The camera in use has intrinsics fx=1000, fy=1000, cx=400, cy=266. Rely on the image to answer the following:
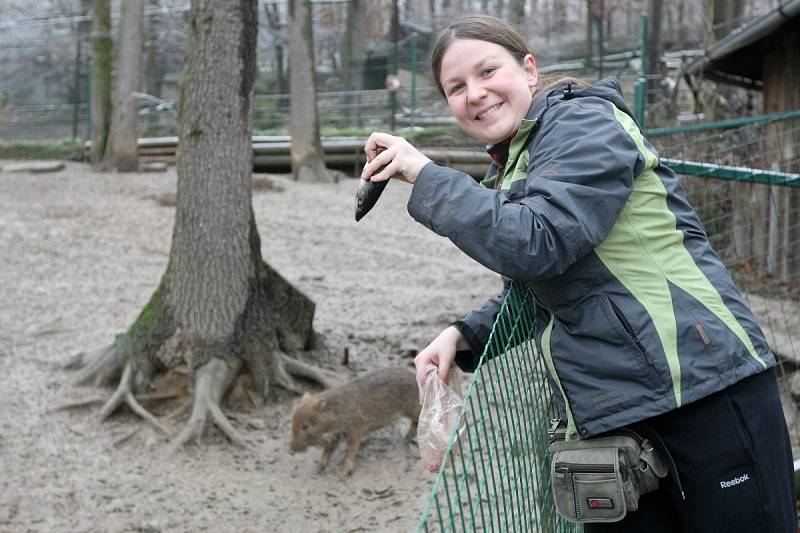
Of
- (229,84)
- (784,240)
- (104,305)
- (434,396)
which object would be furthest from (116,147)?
(434,396)

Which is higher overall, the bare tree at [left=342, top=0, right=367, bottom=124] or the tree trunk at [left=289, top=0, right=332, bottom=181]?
the bare tree at [left=342, top=0, right=367, bottom=124]

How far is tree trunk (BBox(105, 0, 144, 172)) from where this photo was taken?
17.1 meters

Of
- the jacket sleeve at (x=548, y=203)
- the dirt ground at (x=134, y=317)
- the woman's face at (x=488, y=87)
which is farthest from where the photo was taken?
the dirt ground at (x=134, y=317)

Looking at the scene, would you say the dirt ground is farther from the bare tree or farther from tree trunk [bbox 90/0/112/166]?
the bare tree

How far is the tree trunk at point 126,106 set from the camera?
17.1 m

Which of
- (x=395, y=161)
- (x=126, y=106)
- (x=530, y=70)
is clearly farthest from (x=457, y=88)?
(x=126, y=106)

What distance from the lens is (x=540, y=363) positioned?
2678 mm

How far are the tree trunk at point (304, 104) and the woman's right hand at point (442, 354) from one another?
14253mm

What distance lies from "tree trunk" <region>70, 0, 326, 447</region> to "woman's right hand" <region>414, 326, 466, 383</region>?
3.94 m

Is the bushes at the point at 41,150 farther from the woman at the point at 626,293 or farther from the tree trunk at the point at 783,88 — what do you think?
the woman at the point at 626,293

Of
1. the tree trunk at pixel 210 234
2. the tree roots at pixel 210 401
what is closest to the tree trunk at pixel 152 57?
the tree trunk at pixel 210 234

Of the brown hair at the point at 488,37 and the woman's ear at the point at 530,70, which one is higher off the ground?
the brown hair at the point at 488,37

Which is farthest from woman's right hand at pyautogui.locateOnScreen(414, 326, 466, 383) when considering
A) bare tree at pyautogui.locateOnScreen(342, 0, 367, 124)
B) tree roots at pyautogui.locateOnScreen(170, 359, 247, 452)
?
bare tree at pyautogui.locateOnScreen(342, 0, 367, 124)

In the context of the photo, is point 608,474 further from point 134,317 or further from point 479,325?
point 134,317
